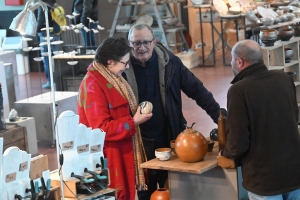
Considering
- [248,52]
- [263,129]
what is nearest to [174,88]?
[248,52]

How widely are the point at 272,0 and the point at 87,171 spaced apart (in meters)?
8.41

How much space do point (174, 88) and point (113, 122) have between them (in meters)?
0.59

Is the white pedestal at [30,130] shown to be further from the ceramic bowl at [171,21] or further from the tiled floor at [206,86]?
the ceramic bowl at [171,21]

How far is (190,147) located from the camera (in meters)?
3.56

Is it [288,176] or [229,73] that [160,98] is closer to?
[288,176]

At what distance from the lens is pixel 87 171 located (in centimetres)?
326

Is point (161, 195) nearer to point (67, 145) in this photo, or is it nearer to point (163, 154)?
point (163, 154)

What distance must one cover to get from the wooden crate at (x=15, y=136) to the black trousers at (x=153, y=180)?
2135mm

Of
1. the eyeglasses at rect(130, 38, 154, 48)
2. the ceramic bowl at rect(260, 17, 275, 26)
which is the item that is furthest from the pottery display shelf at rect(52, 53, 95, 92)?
the eyeglasses at rect(130, 38, 154, 48)

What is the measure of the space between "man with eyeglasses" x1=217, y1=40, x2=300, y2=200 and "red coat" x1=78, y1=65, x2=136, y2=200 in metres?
0.67

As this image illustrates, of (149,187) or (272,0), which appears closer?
(149,187)

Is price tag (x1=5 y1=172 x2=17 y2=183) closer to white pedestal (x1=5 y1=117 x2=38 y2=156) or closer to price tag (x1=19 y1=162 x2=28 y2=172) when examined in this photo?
price tag (x1=19 y1=162 x2=28 y2=172)

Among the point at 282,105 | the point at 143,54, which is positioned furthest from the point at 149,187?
the point at 282,105

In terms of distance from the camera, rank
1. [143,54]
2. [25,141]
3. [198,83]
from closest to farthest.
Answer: [143,54] → [198,83] → [25,141]
